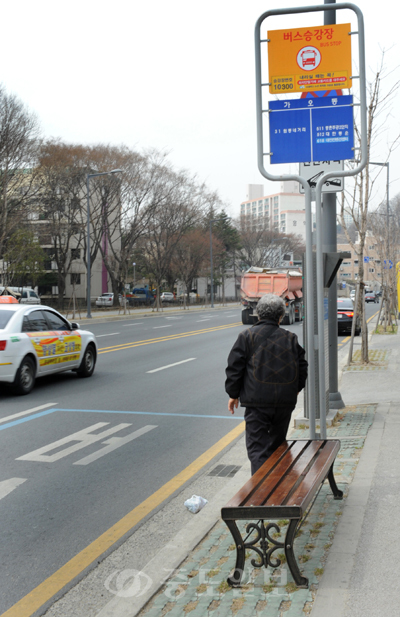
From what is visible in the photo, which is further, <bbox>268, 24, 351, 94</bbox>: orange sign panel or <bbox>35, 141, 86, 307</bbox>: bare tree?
<bbox>35, 141, 86, 307</bbox>: bare tree

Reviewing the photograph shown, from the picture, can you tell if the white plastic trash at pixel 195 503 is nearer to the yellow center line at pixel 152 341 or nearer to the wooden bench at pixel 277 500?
the wooden bench at pixel 277 500

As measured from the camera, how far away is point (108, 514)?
5.05 m

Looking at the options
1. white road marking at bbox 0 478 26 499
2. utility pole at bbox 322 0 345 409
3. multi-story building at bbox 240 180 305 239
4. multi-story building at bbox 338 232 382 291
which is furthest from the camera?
multi-story building at bbox 240 180 305 239

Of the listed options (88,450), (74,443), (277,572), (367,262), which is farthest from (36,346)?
(367,262)

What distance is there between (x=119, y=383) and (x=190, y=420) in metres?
3.43

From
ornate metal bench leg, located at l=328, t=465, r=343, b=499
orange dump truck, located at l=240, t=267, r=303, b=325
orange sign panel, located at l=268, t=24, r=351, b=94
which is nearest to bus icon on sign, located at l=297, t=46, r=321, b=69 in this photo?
orange sign panel, located at l=268, t=24, r=351, b=94

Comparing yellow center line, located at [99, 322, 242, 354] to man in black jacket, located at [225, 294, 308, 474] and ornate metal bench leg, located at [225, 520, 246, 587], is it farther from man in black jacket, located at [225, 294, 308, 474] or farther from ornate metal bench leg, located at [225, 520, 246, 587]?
ornate metal bench leg, located at [225, 520, 246, 587]

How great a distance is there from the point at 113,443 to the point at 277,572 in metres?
3.91

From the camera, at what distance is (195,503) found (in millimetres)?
5113

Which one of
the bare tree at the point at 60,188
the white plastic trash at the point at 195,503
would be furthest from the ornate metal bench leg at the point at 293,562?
the bare tree at the point at 60,188

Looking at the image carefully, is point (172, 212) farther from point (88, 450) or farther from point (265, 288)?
point (88, 450)

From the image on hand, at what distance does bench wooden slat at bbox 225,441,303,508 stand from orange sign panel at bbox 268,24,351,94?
3.38m

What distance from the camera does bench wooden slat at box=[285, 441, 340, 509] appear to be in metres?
3.60

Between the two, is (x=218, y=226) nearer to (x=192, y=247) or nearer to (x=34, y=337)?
(x=192, y=247)
